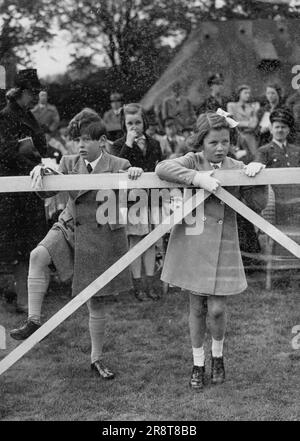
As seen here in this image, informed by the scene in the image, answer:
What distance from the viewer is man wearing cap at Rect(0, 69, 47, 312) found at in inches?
168

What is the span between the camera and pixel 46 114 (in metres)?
4.95

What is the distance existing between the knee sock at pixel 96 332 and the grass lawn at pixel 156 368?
0.13 m

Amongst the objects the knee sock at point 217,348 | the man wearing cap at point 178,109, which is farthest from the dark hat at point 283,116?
the knee sock at point 217,348

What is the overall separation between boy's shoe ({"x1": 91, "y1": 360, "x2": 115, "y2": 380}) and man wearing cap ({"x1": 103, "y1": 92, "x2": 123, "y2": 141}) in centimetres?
155

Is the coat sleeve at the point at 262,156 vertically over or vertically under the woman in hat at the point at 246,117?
under

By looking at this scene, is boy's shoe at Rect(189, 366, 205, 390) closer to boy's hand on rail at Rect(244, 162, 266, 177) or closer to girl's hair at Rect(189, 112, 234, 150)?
boy's hand on rail at Rect(244, 162, 266, 177)

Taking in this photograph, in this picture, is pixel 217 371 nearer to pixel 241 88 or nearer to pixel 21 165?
pixel 21 165

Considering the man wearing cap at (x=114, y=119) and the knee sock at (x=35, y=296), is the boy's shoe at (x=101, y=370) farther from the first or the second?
the man wearing cap at (x=114, y=119)

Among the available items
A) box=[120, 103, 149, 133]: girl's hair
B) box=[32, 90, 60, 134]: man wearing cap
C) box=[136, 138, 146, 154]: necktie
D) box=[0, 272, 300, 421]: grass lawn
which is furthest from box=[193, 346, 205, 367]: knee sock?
box=[32, 90, 60, 134]: man wearing cap

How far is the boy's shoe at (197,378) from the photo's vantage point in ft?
11.7

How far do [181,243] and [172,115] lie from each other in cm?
240

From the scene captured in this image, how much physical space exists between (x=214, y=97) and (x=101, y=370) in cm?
232

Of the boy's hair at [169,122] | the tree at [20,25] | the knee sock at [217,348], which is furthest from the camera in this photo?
the boy's hair at [169,122]

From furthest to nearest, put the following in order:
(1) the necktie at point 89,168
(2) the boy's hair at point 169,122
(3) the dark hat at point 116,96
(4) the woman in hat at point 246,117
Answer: (2) the boy's hair at point 169,122
(4) the woman in hat at point 246,117
(3) the dark hat at point 116,96
(1) the necktie at point 89,168
